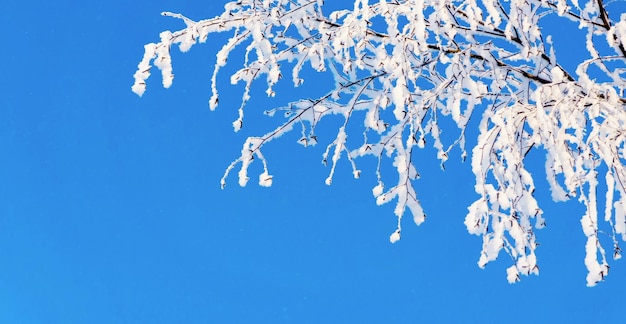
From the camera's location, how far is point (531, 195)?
9.68 ft

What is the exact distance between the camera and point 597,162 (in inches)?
125

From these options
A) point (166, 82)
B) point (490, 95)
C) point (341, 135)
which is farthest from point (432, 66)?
point (166, 82)

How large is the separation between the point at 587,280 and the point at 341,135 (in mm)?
1397

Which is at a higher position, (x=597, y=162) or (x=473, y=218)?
(x=597, y=162)

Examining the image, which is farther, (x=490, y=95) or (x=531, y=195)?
(x=490, y=95)

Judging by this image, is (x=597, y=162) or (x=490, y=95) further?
(x=490, y=95)

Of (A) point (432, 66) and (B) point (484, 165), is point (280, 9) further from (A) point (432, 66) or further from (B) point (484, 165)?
(B) point (484, 165)

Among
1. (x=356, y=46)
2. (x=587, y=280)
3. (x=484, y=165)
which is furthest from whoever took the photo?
(x=356, y=46)

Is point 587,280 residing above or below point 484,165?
below

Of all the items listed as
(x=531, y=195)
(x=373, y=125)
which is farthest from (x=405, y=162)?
(x=531, y=195)

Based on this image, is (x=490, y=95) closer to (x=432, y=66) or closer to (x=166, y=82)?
(x=432, y=66)

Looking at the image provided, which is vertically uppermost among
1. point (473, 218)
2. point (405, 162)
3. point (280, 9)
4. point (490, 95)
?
point (280, 9)

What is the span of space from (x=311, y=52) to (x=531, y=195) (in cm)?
126

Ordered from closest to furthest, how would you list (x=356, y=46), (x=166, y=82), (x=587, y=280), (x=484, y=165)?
(x=587, y=280) < (x=484, y=165) < (x=166, y=82) < (x=356, y=46)
